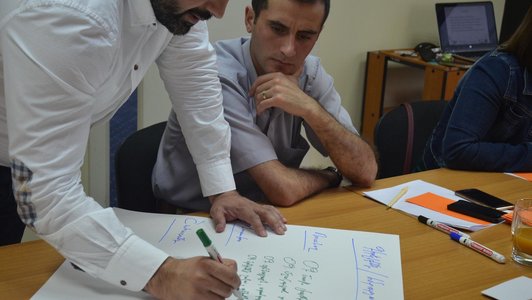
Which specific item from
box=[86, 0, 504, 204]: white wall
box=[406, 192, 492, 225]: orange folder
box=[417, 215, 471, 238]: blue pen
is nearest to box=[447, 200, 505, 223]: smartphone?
box=[406, 192, 492, 225]: orange folder

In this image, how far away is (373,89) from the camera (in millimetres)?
3871

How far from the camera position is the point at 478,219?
4.63ft

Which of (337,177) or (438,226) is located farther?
(337,177)

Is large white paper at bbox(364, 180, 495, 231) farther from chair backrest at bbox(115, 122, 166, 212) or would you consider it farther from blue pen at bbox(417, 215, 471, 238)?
chair backrest at bbox(115, 122, 166, 212)

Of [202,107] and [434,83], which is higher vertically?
[202,107]

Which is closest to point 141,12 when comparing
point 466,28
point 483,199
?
point 483,199

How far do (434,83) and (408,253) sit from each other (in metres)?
2.49

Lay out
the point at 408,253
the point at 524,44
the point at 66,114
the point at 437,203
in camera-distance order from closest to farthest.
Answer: the point at 66,114 < the point at 408,253 < the point at 437,203 < the point at 524,44

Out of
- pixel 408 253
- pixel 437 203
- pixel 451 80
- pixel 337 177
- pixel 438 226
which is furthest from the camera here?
pixel 451 80

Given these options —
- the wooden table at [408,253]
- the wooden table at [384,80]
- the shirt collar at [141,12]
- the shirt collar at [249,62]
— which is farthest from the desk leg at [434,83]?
the shirt collar at [141,12]

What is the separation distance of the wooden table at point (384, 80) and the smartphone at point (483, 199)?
77.7 inches

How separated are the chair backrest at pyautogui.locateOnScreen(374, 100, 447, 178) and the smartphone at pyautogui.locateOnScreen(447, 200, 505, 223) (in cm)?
56

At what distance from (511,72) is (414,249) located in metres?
0.93

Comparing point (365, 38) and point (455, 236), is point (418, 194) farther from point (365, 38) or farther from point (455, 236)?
point (365, 38)
